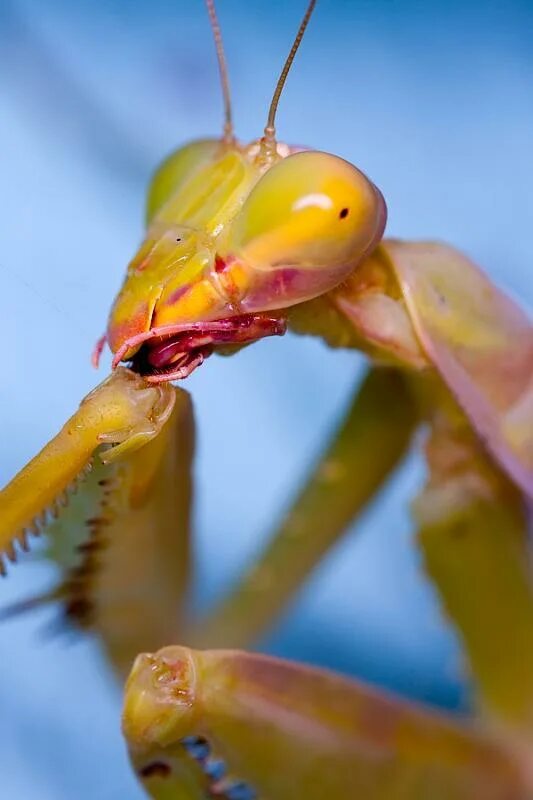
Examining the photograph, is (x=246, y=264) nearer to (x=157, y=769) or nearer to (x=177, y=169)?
(x=177, y=169)

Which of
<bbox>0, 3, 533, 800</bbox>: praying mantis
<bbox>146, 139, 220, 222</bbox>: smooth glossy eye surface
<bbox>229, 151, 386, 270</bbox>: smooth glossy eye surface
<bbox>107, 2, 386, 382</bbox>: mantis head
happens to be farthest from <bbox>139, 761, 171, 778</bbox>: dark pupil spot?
<bbox>146, 139, 220, 222</bbox>: smooth glossy eye surface

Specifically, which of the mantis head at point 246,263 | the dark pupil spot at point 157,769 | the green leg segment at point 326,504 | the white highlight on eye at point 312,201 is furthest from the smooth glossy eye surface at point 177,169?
the dark pupil spot at point 157,769

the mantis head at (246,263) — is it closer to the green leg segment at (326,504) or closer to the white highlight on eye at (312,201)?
the white highlight on eye at (312,201)

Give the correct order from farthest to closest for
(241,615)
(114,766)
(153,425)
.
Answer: (114,766) → (241,615) → (153,425)

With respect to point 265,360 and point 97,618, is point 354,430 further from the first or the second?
point 265,360

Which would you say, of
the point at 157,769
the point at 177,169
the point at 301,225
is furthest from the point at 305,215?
the point at 157,769

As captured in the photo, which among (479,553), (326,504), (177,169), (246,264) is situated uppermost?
(177,169)

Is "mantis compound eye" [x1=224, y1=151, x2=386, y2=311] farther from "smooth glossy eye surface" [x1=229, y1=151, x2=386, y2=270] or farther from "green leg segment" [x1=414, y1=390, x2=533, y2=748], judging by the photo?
"green leg segment" [x1=414, y1=390, x2=533, y2=748]

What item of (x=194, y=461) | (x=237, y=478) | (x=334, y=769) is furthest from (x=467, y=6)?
(x=334, y=769)
